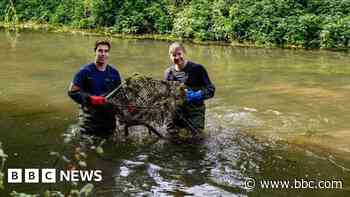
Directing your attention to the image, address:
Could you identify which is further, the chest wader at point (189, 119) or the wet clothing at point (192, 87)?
the chest wader at point (189, 119)

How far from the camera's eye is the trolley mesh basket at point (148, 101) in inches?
306

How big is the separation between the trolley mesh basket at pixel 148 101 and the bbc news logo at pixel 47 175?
1.05 m

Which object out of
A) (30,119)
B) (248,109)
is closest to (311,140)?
(248,109)

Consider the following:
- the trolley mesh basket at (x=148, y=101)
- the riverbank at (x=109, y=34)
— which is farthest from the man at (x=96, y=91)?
the riverbank at (x=109, y=34)

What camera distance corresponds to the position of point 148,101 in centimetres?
797

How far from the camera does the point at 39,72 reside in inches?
600

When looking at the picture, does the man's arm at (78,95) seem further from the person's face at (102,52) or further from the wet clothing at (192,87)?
the wet clothing at (192,87)

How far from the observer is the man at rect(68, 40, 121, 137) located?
723cm

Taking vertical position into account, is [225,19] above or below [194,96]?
above

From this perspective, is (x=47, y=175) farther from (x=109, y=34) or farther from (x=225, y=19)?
(x=109, y=34)

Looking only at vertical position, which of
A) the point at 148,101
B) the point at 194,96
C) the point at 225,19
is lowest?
the point at 148,101

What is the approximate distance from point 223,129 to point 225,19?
52.7ft

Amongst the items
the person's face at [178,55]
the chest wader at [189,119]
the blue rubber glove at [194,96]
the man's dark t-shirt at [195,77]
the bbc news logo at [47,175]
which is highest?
the person's face at [178,55]

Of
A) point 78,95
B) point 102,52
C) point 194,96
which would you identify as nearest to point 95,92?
point 78,95
